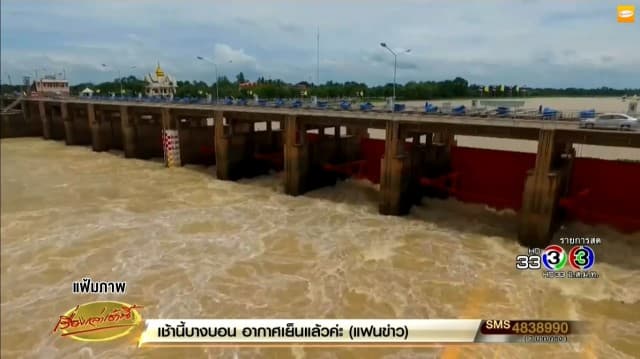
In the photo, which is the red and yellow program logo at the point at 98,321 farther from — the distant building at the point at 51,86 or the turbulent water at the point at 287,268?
the distant building at the point at 51,86

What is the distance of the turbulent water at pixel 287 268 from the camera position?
50.1 ft

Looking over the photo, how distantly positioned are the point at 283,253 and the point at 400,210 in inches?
408

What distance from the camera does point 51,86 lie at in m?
103

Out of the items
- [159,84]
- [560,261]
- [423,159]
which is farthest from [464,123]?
[159,84]

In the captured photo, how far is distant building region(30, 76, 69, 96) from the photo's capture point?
327 ft

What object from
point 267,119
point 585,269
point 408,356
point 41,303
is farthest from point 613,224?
point 41,303

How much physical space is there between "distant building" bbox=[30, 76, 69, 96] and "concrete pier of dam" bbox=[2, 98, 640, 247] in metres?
61.9

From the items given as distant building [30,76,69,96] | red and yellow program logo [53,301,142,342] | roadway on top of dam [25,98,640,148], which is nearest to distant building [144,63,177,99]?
distant building [30,76,69,96]

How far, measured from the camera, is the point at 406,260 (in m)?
22.4

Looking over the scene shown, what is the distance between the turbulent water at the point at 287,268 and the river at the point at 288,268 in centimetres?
8
